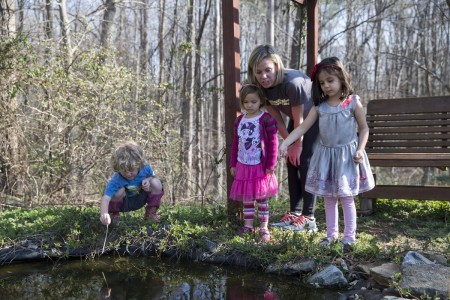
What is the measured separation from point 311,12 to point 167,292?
3516mm

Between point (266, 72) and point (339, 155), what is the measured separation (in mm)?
846

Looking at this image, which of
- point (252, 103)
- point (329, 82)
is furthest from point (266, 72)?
point (329, 82)

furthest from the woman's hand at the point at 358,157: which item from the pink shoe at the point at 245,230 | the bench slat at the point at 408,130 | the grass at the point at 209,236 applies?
the bench slat at the point at 408,130

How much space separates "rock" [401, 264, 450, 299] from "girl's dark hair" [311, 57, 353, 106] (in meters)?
1.27

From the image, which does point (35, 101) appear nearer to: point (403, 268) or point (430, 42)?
point (403, 268)

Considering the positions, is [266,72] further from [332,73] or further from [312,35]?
[312,35]

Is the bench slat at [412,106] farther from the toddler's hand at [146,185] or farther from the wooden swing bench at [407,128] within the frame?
the toddler's hand at [146,185]

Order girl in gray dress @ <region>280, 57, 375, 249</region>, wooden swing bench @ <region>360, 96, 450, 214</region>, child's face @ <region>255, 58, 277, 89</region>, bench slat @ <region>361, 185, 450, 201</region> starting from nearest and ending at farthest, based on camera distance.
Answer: girl in gray dress @ <region>280, 57, 375, 249</region>
child's face @ <region>255, 58, 277, 89</region>
bench slat @ <region>361, 185, 450, 201</region>
wooden swing bench @ <region>360, 96, 450, 214</region>

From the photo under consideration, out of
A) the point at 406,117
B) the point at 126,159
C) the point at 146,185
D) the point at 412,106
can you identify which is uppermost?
the point at 412,106

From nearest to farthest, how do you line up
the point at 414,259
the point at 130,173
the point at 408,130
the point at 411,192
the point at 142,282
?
1. the point at 414,259
2. the point at 142,282
3. the point at 130,173
4. the point at 411,192
5. the point at 408,130

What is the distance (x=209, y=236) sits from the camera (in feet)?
11.0

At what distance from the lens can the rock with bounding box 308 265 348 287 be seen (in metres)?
2.62

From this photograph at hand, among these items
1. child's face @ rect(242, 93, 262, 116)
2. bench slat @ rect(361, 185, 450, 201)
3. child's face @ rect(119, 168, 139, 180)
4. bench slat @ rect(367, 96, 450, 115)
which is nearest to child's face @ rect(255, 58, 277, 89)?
child's face @ rect(242, 93, 262, 116)

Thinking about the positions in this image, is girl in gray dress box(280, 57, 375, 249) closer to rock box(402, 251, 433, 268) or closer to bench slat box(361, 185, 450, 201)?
rock box(402, 251, 433, 268)
